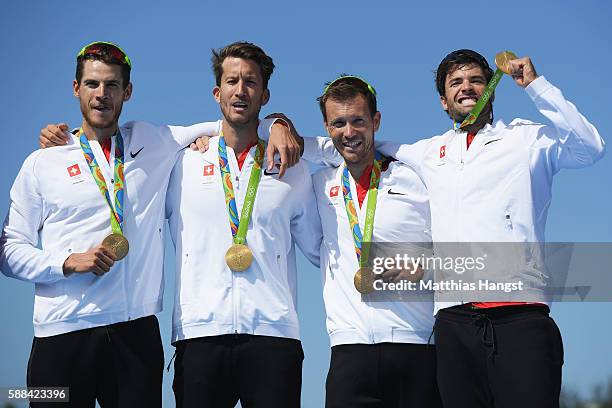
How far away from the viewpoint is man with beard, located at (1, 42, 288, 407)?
708 cm

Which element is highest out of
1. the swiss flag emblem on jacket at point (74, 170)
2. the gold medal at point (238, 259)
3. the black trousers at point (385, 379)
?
the swiss flag emblem on jacket at point (74, 170)

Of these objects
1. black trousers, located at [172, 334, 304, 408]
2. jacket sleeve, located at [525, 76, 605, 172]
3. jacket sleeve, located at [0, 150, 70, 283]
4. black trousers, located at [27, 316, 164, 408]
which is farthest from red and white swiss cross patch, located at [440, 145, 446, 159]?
jacket sleeve, located at [0, 150, 70, 283]

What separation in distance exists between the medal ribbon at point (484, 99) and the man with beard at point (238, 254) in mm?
1604

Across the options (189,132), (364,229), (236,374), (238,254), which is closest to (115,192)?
(189,132)

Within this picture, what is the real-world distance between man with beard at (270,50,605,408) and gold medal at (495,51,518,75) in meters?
0.05

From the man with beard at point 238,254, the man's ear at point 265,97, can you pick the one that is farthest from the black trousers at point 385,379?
the man's ear at point 265,97

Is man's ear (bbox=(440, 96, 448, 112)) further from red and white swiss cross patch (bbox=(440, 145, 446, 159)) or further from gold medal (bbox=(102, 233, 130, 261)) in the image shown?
gold medal (bbox=(102, 233, 130, 261))

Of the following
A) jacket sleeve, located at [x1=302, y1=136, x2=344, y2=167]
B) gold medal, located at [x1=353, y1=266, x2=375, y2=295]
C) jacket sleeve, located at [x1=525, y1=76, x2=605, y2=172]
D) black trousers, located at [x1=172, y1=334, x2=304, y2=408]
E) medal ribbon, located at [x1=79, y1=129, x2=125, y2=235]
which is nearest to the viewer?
jacket sleeve, located at [x1=525, y1=76, x2=605, y2=172]

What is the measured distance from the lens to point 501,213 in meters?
6.79

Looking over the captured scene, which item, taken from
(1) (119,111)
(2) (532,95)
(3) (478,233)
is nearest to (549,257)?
(3) (478,233)

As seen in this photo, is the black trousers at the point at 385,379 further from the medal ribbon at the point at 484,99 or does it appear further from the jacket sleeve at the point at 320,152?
the medal ribbon at the point at 484,99

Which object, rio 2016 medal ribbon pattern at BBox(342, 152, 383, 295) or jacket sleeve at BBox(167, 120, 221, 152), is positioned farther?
jacket sleeve at BBox(167, 120, 221, 152)

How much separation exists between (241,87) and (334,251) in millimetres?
1691

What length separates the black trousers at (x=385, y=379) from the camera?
7121mm
